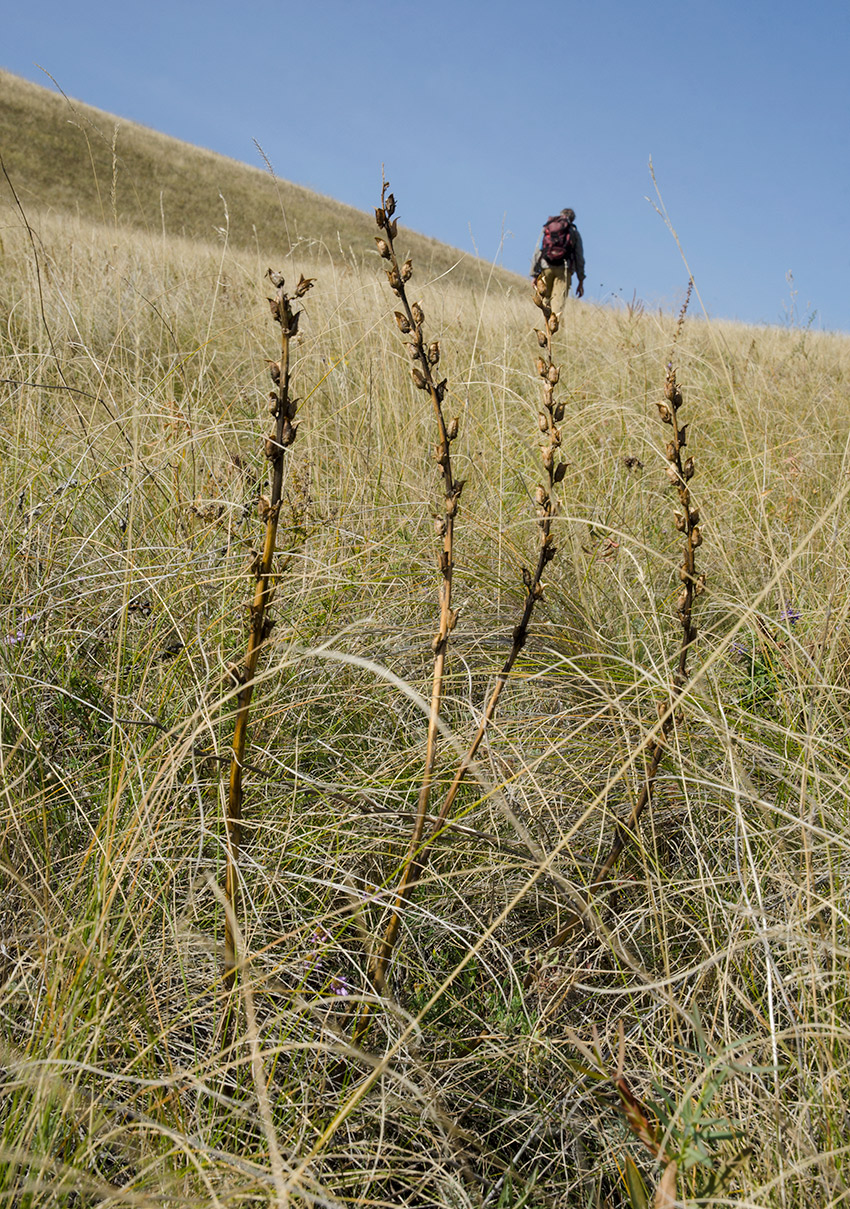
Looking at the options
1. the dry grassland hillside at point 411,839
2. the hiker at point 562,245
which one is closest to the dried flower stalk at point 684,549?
the dry grassland hillside at point 411,839

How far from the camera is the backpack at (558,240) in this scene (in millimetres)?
7699

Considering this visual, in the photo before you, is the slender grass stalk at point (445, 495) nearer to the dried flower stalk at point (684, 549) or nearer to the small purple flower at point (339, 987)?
the small purple flower at point (339, 987)

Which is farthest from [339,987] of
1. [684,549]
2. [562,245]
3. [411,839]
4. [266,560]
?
[562,245]

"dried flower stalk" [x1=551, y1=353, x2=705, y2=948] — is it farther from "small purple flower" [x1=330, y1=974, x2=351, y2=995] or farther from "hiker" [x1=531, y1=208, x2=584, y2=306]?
"hiker" [x1=531, y1=208, x2=584, y2=306]

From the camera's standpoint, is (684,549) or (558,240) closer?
(684,549)

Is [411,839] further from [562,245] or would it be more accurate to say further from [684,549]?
[562,245]

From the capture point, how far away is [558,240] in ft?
25.3

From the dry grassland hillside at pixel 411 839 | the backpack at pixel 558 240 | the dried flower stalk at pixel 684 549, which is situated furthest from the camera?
the backpack at pixel 558 240

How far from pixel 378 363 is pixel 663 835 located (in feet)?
6.98

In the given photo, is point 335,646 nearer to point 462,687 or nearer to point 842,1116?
point 462,687

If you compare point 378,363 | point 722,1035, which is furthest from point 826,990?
point 378,363

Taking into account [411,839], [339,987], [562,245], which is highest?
[562,245]

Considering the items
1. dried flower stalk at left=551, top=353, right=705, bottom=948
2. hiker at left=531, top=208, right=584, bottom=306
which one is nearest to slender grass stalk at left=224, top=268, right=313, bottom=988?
dried flower stalk at left=551, top=353, right=705, bottom=948

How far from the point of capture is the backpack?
770cm
